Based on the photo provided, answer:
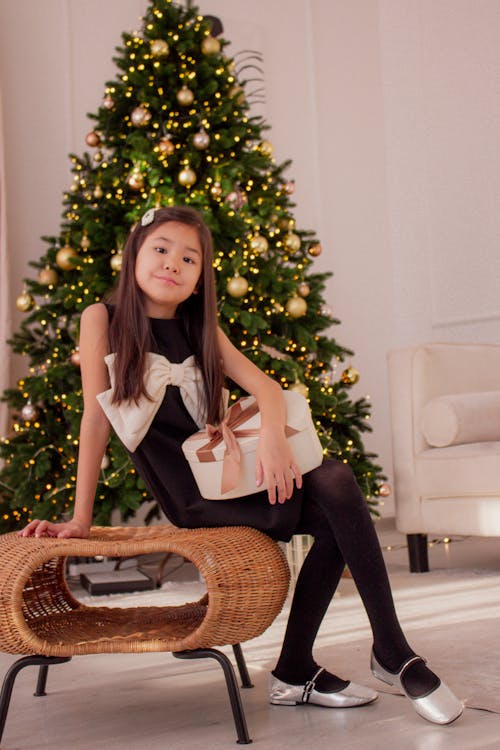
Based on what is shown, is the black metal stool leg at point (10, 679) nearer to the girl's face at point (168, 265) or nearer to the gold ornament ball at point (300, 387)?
the girl's face at point (168, 265)

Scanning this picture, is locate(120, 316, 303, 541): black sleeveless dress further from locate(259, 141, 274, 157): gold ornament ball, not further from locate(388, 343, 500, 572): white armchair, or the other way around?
locate(259, 141, 274, 157): gold ornament ball

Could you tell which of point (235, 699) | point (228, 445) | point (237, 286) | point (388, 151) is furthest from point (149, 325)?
point (388, 151)

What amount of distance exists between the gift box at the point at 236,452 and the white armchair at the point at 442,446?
1617 millimetres

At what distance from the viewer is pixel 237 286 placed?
336 cm

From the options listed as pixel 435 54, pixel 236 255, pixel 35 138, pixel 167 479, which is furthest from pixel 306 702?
pixel 435 54

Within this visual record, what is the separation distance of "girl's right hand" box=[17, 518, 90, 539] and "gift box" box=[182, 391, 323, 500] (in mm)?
232

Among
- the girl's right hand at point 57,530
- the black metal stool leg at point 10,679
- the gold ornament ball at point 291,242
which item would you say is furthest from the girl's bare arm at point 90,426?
the gold ornament ball at point 291,242

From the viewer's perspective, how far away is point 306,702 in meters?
1.70

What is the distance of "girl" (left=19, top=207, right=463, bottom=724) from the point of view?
157 centimetres

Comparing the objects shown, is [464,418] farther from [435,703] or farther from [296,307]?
[435,703]

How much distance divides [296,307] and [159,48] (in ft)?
3.82

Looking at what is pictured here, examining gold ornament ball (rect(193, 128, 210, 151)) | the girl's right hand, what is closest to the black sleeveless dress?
the girl's right hand

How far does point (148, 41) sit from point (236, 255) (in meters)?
0.98

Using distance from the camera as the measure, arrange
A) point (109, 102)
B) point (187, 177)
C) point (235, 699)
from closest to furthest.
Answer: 1. point (235, 699)
2. point (187, 177)
3. point (109, 102)
